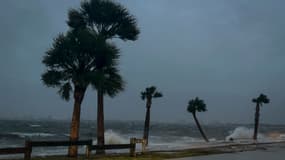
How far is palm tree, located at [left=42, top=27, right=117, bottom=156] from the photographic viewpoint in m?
20.6

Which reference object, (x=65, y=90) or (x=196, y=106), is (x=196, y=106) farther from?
(x=65, y=90)

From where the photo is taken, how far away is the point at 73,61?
20.9 m

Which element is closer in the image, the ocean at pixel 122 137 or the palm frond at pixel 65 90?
the palm frond at pixel 65 90

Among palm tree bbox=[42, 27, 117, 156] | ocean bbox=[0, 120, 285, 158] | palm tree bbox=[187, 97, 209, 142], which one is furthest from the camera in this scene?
palm tree bbox=[187, 97, 209, 142]

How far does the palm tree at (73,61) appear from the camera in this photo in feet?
67.7

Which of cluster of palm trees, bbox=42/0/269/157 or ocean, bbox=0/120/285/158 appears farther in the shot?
ocean, bbox=0/120/285/158

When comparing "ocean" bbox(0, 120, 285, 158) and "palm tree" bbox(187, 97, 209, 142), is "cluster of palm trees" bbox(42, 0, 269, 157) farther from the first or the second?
"palm tree" bbox(187, 97, 209, 142)

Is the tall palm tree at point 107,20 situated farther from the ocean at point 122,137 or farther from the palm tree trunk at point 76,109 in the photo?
the ocean at point 122,137

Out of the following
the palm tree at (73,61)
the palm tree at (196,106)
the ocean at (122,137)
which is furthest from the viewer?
the palm tree at (196,106)

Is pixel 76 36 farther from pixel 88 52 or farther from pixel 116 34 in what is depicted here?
pixel 116 34

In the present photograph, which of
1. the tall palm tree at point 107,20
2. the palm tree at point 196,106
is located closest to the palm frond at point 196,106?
the palm tree at point 196,106

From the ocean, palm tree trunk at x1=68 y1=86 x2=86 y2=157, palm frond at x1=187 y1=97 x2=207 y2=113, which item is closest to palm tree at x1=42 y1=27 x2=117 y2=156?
palm tree trunk at x1=68 y1=86 x2=86 y2=157

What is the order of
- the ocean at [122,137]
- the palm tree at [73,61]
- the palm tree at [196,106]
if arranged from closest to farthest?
1. the palm tree at [73,61]
2. the ocean at [122,137]
3. the palm tree at [196,106]

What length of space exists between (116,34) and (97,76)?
16.2ft
